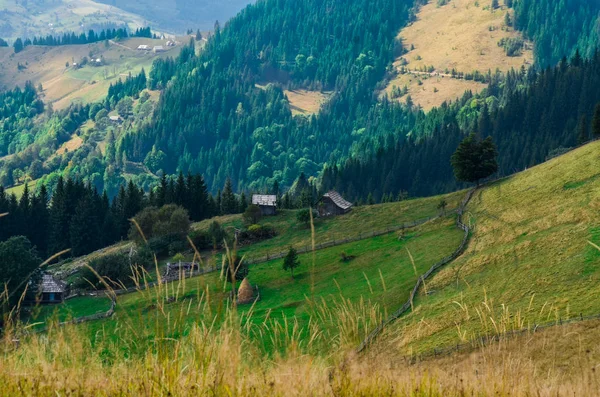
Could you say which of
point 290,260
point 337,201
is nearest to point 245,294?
point 290,260

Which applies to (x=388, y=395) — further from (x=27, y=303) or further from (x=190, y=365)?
(x=27, y=303)

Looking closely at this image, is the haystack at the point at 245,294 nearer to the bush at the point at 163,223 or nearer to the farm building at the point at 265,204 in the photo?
the bush at the point at 163,223

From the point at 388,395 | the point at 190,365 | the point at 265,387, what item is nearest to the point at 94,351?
the point at 190,365

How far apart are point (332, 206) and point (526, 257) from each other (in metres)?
55.3

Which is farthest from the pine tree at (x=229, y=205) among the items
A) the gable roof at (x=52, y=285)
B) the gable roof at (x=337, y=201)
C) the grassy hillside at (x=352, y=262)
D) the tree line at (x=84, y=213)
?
the gable roof at (x=52, y=285)

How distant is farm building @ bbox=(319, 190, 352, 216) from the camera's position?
120 m

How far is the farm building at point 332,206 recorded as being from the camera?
12019 cm

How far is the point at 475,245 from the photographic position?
266ft

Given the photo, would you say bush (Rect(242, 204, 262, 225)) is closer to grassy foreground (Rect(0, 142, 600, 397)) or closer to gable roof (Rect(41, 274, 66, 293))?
grassy foreground (Rect(0, 142, 600, 397))

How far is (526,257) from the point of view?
67938 mm

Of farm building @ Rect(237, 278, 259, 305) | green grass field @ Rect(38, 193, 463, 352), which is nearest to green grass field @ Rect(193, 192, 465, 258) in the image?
green grass field @ Rect(38, 193, 463, 352)

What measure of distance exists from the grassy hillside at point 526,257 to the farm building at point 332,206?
76.8 ft

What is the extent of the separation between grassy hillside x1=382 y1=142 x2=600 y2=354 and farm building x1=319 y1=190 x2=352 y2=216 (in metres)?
23.4

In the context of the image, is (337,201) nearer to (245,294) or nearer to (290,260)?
(290,260)
